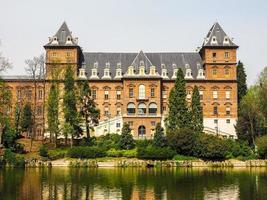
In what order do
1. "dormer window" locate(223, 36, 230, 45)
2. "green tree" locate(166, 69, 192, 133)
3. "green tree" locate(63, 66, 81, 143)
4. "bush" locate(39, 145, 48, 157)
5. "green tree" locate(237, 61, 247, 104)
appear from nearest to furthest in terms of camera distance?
"bush" locate(39, 145, 48, 157) → "green tree" locate(63, 66, 81, 143) → "green tree" locate(166, 69, 192, 133) → "dormer window" locate(223, 36, 230, 45) → "green tree" locate(237, 61, 247, 104)

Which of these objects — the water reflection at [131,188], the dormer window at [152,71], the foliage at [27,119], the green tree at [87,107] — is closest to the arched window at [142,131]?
the green tree at [87,107]

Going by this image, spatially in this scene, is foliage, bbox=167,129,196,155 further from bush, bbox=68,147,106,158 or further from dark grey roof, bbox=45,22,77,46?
dark grey roof, bbox=45,22,77,46

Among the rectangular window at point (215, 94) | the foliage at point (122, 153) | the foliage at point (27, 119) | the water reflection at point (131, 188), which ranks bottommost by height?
the water reflection at point (131, 188)

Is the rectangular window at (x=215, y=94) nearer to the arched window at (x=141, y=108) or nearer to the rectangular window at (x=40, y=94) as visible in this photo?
the arched window at (x=141, y=108)

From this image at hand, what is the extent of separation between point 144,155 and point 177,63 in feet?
91.9

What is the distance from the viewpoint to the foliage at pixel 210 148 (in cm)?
5575

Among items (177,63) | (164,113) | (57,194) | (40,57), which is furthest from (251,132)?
(57,194)

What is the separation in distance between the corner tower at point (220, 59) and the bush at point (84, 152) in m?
27.9

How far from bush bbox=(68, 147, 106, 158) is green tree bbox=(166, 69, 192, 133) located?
11654mm

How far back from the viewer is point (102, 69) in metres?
77.3

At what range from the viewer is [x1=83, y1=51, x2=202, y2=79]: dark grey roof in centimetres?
7719

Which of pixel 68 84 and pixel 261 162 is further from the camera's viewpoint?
pixel 68 84

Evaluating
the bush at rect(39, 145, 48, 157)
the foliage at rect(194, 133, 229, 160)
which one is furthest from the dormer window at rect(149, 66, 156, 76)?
the bush at rect(39, 145, 48, 157)

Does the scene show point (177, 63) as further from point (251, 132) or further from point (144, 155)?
point (144, 155)
